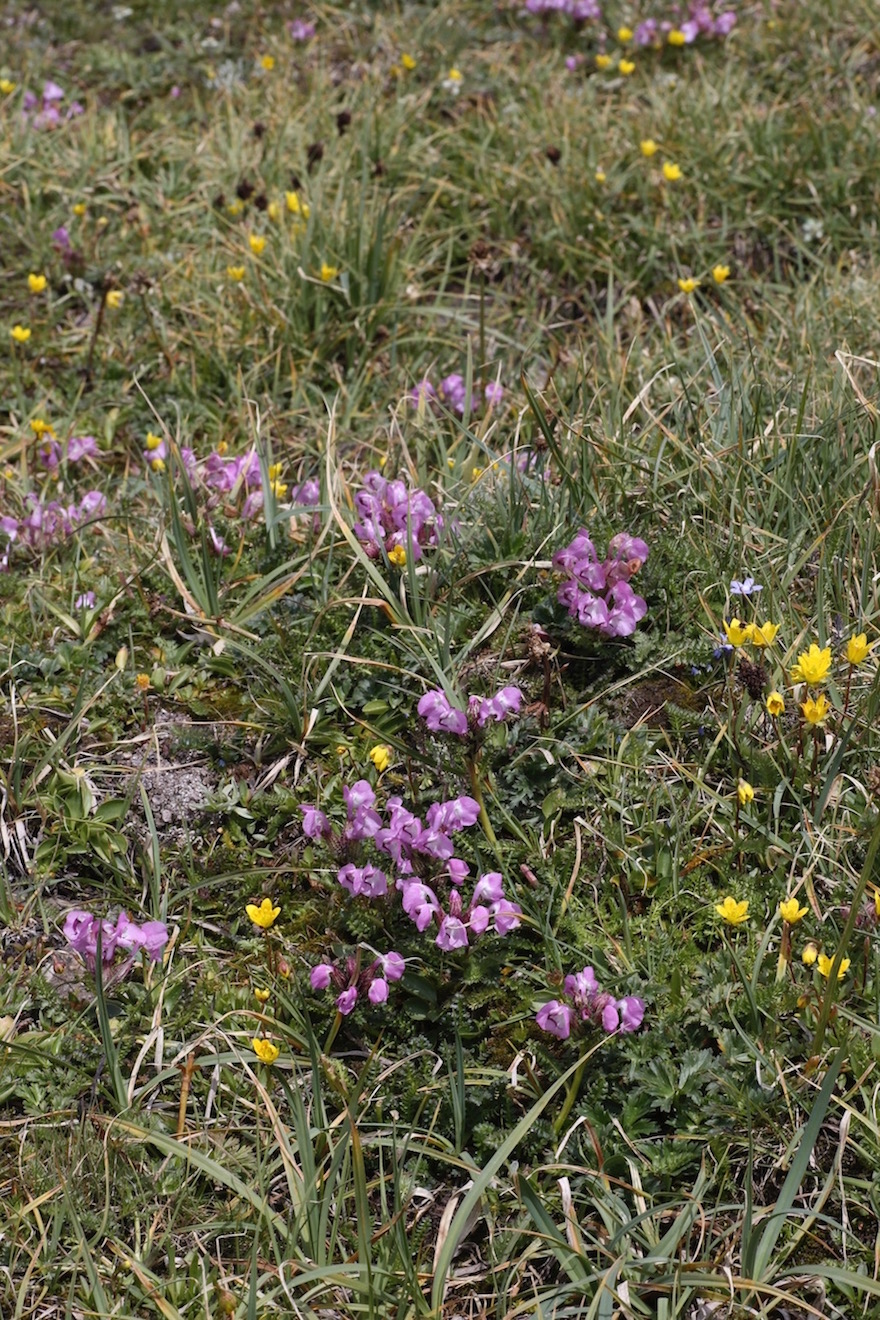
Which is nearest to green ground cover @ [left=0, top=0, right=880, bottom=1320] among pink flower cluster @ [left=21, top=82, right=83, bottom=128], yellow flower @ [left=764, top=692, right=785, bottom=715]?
yellow flower @ [left=764, top=692, right=785, bottom=715]

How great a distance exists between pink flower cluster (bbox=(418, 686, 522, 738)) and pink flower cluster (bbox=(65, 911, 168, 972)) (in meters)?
0.65

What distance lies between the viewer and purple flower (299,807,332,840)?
249 cm

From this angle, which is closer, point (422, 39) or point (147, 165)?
point (147, 165)

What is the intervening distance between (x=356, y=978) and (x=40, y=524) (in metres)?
1.64

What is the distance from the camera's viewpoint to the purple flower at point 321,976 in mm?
2297

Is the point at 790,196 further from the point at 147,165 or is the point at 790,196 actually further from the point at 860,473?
the point at 147,165

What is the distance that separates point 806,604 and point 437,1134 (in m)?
1.43

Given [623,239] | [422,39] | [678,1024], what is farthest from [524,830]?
[422,39]

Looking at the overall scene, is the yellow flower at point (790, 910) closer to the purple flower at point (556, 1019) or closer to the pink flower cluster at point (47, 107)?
the purple flower at point (556, 1019)

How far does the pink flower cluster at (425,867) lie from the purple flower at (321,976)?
17cm

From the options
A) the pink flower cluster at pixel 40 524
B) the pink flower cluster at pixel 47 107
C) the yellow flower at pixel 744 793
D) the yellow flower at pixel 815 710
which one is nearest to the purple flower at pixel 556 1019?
the yellow flower at pixel 744 793

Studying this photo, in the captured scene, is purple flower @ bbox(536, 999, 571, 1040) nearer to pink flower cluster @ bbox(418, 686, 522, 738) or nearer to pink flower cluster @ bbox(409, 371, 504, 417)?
pink flower cluster @ bbox(418, 686, 522, 738)

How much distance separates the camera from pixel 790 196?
4.52 meters

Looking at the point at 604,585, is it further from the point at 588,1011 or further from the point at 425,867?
the point at 588,1011
